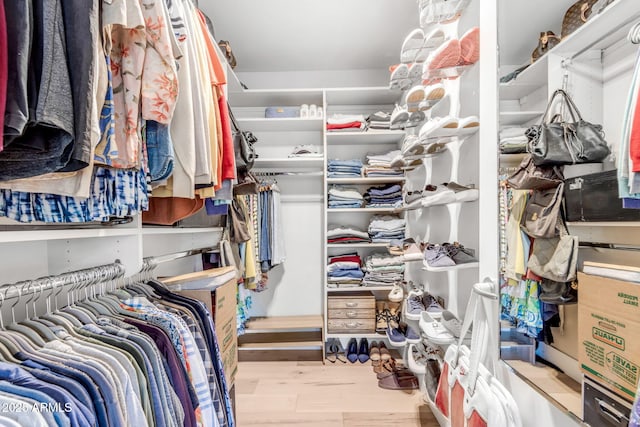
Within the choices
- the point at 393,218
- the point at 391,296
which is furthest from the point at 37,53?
the point at 393,218

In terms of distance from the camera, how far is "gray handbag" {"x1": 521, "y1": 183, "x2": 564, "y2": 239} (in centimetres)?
84

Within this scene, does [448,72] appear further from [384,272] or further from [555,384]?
[384,272]

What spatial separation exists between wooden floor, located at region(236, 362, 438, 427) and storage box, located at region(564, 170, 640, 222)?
159cm

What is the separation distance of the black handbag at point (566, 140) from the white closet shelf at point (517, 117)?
4 cm

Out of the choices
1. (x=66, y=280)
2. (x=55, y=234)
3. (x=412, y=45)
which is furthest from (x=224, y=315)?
(x=412, y=45)

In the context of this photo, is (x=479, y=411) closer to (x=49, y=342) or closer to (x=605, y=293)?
(x=605, y=293)

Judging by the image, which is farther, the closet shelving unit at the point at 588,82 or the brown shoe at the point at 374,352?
the brown shoe at the point at 374,352

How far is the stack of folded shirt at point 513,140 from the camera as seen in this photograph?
0.96 meters

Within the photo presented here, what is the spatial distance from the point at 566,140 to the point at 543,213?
20 centimetres

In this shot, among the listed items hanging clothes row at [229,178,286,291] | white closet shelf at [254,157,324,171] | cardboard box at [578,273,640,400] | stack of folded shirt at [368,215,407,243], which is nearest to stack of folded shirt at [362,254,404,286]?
stack of folded shirt at [368,215,407,243]

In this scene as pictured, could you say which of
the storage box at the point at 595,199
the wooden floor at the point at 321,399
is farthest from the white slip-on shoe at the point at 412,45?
the wooden floor at the point at 321,399

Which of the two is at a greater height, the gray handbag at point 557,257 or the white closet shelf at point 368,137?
the white closet shelf at point 368,137

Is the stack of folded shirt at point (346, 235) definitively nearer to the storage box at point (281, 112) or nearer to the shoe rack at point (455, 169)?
the shoe rack at point (455, 169)

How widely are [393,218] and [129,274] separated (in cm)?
220
